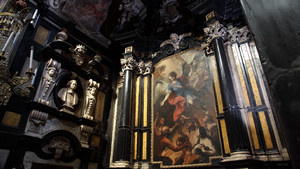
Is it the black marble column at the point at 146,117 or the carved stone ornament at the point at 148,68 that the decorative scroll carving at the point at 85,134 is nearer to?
the black marble column at the point at 146,117

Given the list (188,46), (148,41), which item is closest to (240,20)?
(188,46)

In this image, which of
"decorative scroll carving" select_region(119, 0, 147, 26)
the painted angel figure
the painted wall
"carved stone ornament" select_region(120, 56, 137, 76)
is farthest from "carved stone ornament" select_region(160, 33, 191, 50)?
the painted wall

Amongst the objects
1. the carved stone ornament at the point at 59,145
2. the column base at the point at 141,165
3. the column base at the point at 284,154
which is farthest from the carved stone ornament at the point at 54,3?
the column base at the point at 284,154

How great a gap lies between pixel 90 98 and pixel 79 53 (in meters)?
1.49

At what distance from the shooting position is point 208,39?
5.74 m

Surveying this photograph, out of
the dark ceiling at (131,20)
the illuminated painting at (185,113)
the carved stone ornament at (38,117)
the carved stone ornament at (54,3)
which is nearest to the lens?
the carved stone ornament at (38,117)

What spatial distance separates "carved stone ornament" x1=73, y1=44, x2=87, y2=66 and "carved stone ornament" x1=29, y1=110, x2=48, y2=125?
Answer: 204 centimetres

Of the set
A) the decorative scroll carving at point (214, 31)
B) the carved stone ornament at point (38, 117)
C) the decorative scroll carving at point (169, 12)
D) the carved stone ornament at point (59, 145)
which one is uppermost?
the decorative scroll carving at point (169, 12)

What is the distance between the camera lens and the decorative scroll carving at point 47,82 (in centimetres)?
523

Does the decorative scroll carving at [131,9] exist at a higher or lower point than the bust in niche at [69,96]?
higher

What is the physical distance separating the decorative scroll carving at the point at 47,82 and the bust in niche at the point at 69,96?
0.43 meters

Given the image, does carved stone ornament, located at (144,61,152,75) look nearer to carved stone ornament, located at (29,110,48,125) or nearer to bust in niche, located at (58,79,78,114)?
bust in niche, located at (58,79,78,114)

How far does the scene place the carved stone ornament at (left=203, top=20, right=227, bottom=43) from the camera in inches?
215

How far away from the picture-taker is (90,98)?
6.52m
